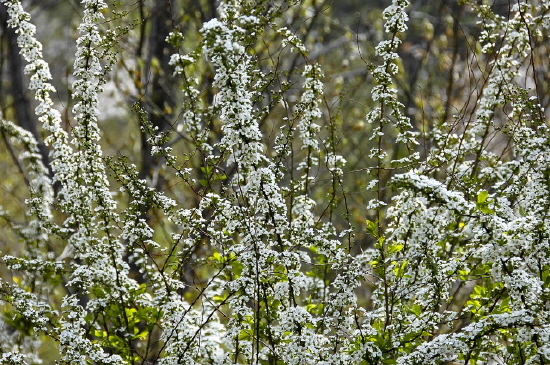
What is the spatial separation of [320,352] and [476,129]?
2086 mm

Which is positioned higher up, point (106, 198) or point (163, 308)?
point (106, 198)

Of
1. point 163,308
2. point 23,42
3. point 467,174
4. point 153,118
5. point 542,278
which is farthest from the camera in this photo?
point 153,118

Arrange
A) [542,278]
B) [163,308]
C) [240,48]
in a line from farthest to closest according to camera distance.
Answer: [163,308] < [542,278] < [240,48]

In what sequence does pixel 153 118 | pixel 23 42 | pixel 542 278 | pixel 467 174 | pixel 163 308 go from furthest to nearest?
pixel 153 118 < pixel 467 174 < pixel 23 42 < pixel 163 308 < pixel 542 278

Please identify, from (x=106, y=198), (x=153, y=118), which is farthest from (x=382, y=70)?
(x=153, y=118)

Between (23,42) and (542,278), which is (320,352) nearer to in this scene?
(542,278)

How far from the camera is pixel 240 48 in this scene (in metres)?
3.46

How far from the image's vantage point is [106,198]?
416 centimetres

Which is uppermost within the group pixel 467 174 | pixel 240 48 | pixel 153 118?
pixel 153 118

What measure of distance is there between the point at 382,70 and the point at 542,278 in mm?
→ 1657

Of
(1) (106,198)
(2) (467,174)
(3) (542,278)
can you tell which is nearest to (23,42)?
(1) (106,198)

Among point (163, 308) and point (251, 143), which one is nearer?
point (251, 143)

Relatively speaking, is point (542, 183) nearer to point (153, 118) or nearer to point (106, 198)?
point (106, 198)

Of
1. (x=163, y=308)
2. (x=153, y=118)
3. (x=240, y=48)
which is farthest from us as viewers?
(x=153, y=118)
